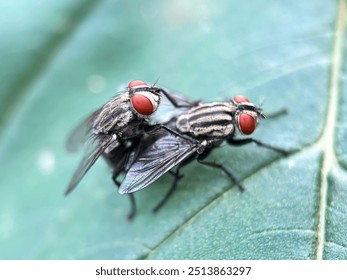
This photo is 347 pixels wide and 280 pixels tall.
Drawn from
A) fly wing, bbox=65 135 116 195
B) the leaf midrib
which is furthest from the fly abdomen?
the leaf midrib

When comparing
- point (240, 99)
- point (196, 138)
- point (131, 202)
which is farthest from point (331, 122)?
point (131, 202)

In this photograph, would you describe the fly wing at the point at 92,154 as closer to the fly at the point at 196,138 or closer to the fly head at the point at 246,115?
the fly at the point at 196,138

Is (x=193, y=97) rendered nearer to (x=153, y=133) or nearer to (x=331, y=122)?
(x=153, y=133)

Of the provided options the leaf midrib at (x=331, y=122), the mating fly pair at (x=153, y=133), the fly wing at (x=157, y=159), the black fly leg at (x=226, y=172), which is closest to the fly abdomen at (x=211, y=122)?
the mating fly pair at (x=153, y=133)

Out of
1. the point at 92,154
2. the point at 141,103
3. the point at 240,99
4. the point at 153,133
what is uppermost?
the point at 141,103
